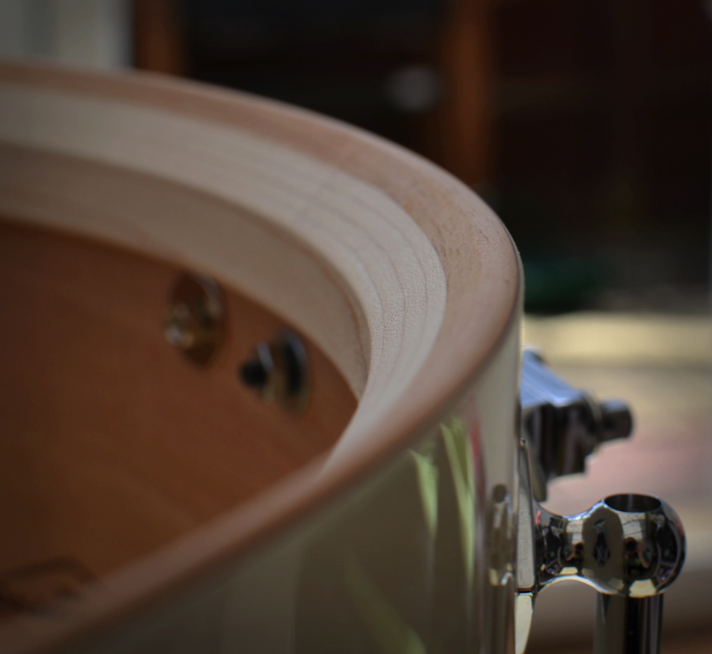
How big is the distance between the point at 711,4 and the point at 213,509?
2.80 metres

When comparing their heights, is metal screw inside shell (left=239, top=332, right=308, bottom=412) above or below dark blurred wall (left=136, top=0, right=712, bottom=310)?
above

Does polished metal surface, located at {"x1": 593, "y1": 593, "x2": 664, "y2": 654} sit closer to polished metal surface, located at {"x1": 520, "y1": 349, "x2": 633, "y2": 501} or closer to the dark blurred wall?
polished metal surface, located at {"x1": 520, "y1": 349, "x2": 633, "y2": 501}

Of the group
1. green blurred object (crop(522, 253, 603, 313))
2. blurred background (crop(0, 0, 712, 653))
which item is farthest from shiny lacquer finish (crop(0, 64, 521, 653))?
green blurred object (crop(522, 253, 603, 313))

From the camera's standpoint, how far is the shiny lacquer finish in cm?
4

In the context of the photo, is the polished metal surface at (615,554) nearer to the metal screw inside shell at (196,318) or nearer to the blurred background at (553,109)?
the metal screw inside shell at (196,318)

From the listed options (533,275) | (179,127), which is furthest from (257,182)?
(533,275)

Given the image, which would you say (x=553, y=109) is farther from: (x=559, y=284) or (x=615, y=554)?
(x=615, y=554)

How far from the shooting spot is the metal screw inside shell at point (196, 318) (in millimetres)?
148

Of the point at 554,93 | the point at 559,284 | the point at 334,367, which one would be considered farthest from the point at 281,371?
the point at 554,93

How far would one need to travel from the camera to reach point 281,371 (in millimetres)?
130

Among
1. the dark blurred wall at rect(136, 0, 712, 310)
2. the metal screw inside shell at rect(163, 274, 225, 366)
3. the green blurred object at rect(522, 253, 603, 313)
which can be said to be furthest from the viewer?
the dark blurred wall at rect(136, 0, 712, 310)

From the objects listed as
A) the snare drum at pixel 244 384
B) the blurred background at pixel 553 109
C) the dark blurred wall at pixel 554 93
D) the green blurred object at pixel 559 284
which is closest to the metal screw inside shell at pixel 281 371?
the snare drum at pixel 244 384

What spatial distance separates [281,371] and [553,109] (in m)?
2.92

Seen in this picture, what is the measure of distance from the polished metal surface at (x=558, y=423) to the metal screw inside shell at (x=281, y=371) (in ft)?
0.12
